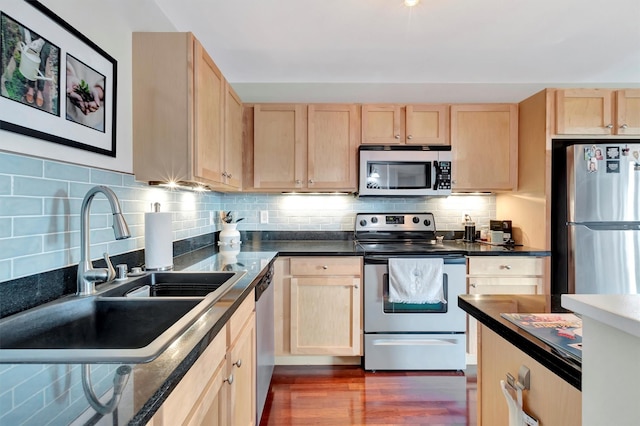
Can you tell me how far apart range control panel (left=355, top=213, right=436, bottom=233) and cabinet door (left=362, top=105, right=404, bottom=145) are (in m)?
0.68

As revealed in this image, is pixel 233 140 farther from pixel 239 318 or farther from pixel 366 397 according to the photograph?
pixel 366 397

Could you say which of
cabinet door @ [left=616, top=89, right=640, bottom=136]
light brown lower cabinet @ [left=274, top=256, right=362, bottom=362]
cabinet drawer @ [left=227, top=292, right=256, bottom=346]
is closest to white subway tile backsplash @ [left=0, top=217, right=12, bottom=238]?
cabinet drawer @ [left=227, top=292, right=256, bottom=346]

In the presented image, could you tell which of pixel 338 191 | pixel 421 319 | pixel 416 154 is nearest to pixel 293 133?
pixel 338 191

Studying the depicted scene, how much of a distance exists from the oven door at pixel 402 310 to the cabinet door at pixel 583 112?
4.59 ft

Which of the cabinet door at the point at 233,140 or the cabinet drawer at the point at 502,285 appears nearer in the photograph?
the cabinet door at the point at 233,140

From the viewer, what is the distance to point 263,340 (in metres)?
1.75

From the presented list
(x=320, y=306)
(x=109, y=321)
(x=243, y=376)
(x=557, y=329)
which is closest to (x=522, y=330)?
(x=557, y=329)

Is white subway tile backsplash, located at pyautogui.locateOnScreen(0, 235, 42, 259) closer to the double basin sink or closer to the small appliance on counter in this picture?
the double basin sink

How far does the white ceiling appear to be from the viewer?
185 cm

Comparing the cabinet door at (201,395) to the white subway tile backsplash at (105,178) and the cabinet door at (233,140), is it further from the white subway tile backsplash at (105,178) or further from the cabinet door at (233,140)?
the cabinet door at (233,140)

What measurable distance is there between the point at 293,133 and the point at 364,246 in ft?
3.70

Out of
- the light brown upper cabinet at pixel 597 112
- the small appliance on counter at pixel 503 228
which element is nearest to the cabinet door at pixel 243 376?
the small appliance on counter at pixel 503 228

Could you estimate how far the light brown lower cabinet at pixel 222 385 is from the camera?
0.71 m

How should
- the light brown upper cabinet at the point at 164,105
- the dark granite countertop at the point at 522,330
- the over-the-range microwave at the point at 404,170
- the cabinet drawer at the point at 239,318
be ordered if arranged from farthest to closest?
the over-the-range microwave at the point at 404,170
the light brown upper cabinet at the point at 164,105
the cabinet drawer at the point at 239,318
the dark granite countertop at the point at 522,330
